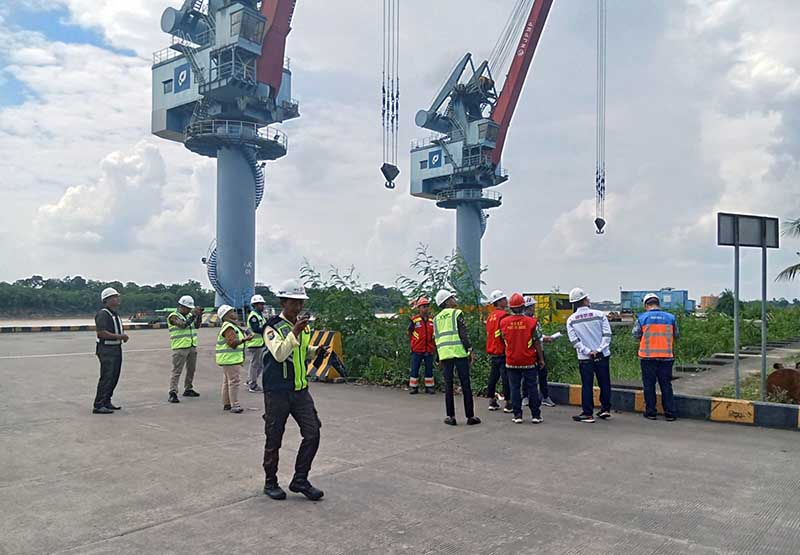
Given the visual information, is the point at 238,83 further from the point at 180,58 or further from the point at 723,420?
the point at 723,420

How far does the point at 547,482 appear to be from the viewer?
19.1 ft

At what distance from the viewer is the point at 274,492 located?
210 inches

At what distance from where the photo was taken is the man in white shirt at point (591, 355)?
8812 millimetres

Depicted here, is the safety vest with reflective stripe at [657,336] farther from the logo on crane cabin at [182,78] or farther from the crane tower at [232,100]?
the logo on crane cabin at [182,78]

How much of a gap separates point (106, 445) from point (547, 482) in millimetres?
5017

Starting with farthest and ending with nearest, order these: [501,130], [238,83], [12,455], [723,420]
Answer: [501,130] → [238,83] → [723,420] → [12,455]

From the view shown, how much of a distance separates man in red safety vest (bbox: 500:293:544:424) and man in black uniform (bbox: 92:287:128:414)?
18.8ft

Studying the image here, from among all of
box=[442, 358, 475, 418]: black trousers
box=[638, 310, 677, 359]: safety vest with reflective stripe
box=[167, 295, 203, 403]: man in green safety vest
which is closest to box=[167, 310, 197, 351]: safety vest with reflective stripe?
box=[167, 295, 203, 403]: man in green safety vest

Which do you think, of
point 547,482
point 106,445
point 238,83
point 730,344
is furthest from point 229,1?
point 547,482

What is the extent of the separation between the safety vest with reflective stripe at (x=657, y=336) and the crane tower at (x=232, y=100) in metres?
32.8

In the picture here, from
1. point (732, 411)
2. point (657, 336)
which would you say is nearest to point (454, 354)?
point (657, 336)

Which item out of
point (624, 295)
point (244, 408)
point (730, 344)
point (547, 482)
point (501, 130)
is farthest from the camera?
point (624, 295)

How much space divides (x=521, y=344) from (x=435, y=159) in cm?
4909

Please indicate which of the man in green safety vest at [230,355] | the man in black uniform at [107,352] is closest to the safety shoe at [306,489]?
the man in green safety vest at [230,355]
